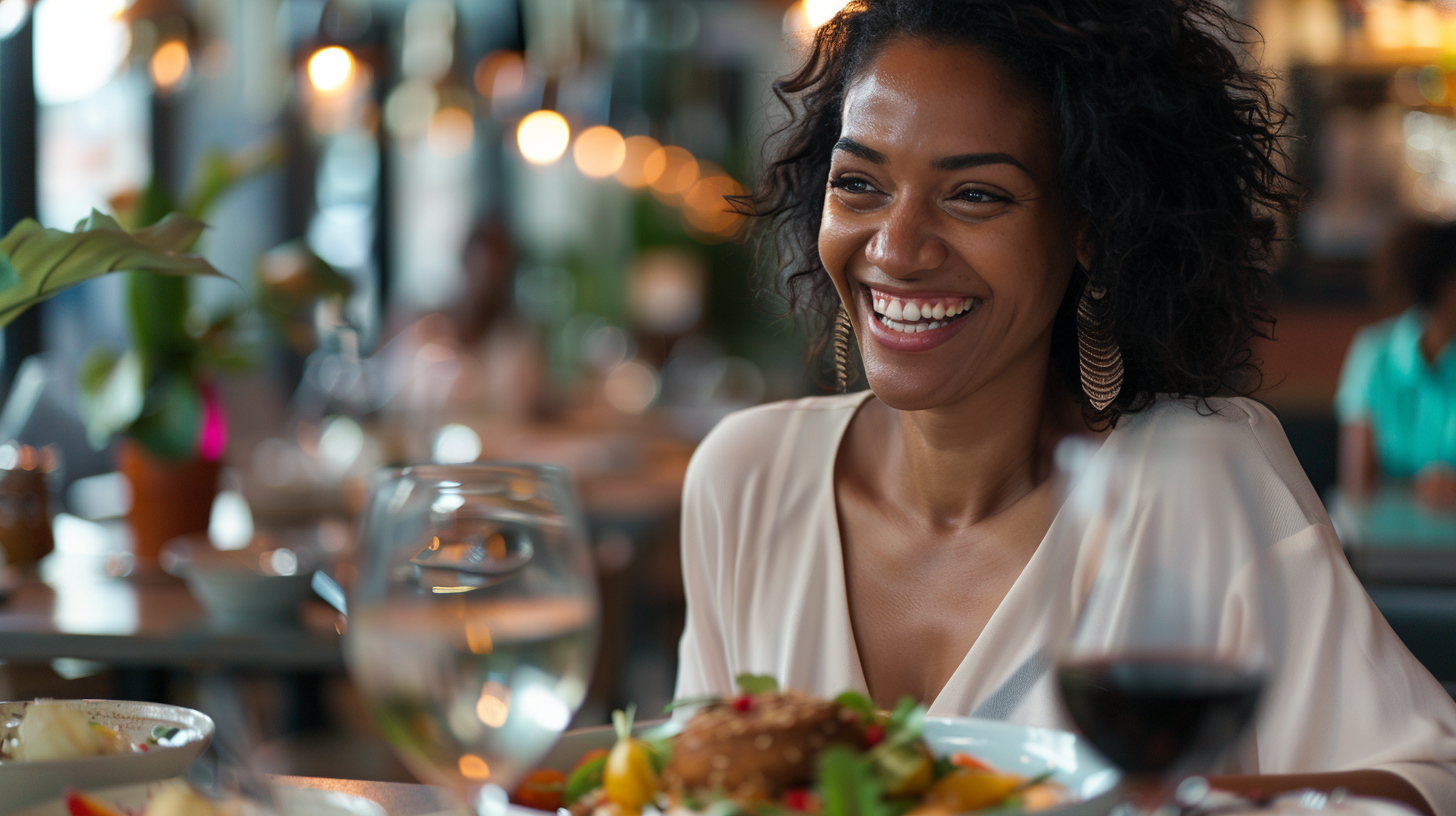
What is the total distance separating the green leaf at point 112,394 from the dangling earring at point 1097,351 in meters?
1.69

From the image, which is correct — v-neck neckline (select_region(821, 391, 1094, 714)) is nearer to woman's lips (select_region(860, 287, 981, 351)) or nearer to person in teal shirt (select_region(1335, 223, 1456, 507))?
woman's lips (select_region(860, 287, 981, 351))

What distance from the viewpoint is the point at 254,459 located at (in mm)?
4074

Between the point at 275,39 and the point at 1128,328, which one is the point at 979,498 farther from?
the point at 275,39

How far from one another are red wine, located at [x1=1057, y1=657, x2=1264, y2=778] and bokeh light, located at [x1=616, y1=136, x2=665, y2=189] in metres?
6.61

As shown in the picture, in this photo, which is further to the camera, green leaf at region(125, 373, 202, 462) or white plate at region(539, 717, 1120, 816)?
green leaf at region(125, 373, 202, 462)

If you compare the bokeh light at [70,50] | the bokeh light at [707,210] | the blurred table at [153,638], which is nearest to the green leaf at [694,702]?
the blurred table at [153,638]

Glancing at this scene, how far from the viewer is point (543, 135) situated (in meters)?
4.94

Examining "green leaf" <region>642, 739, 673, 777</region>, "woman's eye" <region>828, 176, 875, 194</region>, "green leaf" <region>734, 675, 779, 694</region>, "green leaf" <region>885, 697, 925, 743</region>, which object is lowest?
"green leaf" <region>642, 739, 673, 777</region>

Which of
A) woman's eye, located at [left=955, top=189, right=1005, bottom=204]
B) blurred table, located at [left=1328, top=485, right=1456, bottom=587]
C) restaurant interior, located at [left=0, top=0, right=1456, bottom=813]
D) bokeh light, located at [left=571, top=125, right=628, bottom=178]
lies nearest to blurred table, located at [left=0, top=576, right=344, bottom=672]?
restaurant interior, located at [left=0, top=0, right=1456, bottom=813]

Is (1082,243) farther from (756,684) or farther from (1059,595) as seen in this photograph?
(1059,595)

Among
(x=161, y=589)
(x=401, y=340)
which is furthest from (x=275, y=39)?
(x=161, y=589)

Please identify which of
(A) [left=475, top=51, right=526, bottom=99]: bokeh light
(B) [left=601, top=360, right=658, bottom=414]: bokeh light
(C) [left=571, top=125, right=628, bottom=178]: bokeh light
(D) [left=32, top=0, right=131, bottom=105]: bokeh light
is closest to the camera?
(A) [left=475, top=51, right=526, bottom=99]: bokeh light

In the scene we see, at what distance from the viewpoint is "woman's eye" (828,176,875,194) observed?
4.18 ft

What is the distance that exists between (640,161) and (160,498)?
5.21 meters
